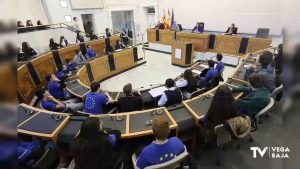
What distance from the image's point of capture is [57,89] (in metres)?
4.41

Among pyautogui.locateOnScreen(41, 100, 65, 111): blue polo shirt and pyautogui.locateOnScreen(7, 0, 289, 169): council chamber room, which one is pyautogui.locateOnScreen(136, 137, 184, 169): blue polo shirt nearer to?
pyautogui.locateOnScreen(7, 0, 289, 169): council chamber room

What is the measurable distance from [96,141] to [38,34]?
837 cm

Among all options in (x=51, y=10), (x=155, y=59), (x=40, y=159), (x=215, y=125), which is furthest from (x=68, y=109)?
(x=51, y=10)

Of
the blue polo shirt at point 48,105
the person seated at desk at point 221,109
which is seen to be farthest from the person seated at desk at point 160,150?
the blue polo shirt at point 48,105

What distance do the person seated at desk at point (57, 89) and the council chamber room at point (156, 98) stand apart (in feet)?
0.07

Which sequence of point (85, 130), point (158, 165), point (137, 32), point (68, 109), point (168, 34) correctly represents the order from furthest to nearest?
point (137, 32), point (168, 34), point (68, 109), point (85, 130), point (158, 165)

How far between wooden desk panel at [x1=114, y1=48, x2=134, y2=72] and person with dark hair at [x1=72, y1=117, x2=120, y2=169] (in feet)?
18.3

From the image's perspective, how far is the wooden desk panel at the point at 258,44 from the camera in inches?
260

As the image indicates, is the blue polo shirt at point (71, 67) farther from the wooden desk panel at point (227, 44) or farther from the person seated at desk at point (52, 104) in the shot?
the wooden desk panel at point (227, 44)

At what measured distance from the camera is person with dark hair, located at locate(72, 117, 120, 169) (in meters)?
1.75

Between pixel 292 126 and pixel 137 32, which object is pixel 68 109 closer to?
pixel 292 126

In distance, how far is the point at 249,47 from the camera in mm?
7090

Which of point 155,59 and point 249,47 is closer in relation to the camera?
point 249,47

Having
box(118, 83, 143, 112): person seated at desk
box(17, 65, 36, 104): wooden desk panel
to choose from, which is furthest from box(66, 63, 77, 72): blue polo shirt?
box(118, 83, 143, 112): person seated at desk
